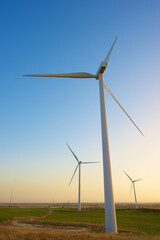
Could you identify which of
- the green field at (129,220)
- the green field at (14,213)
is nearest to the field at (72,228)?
the green field at (129,220)

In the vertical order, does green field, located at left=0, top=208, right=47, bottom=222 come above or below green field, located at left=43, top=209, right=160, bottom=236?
above

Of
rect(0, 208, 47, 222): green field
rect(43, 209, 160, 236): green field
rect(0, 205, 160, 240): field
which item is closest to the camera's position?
rect(0, 205, 160, 240): field

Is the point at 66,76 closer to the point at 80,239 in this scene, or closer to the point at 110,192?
the point at 110,192

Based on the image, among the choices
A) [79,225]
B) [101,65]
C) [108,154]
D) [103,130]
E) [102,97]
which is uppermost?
[101,65]

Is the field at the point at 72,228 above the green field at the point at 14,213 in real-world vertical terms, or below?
below

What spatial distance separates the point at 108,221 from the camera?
808 inches

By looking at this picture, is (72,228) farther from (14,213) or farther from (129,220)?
(14,213)

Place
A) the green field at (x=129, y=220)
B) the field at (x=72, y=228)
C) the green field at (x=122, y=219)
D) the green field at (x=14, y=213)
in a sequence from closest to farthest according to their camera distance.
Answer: the field at (x=72, y=228) < the green field at (x=129, y=220) < the green field at (x=122, y=219) < the green field at (x=14, y=213)

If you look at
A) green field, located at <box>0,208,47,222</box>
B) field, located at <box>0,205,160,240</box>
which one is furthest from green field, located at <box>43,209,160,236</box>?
green field, located at <box>0,208,47,222</box>

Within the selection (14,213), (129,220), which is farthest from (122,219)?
(14,213)

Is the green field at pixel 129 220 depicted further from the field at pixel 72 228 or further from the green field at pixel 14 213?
the green field at pixel 14 213

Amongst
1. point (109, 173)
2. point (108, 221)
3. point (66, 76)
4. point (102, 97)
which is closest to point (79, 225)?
point (108, 221)

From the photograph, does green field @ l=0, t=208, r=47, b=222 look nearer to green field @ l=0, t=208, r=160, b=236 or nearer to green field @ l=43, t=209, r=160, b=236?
green field @ l=0, t=208, r=160, b=236

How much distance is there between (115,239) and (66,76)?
26229 mm
